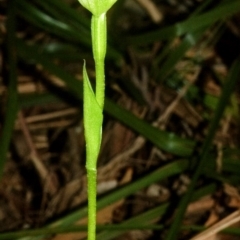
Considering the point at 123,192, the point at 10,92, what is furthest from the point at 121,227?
the point at 10,92

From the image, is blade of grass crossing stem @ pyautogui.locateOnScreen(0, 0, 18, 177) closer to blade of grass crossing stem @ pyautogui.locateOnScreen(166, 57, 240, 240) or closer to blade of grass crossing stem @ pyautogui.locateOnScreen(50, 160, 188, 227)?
blade of grass crossing stem @ pyautogui.locateOnScreen(50, 160, 188, 227)

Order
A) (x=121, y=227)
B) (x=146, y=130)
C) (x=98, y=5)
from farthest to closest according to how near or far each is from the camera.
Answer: (x=146, y=130) < (x=121, y=227) < (x=98, y=5)

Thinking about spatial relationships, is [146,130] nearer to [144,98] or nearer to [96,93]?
[144,98]

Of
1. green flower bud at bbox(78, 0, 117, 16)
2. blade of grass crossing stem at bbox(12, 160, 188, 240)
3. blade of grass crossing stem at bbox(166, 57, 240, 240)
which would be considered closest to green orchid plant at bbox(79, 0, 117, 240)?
green flower bud at bbox(78, 0, 117, 16)

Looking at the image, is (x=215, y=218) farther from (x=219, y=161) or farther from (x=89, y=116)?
(x=89, y=116)

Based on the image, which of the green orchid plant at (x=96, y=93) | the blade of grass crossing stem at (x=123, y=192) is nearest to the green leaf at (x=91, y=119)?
the green orchid plant at (x=96, y=93)

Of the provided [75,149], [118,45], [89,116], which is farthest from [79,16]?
[89,116]

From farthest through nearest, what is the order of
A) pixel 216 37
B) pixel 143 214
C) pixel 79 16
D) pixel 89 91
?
pixel 216 37 < pixel 79 16 < pixel 143 214 < pixel 89 91
